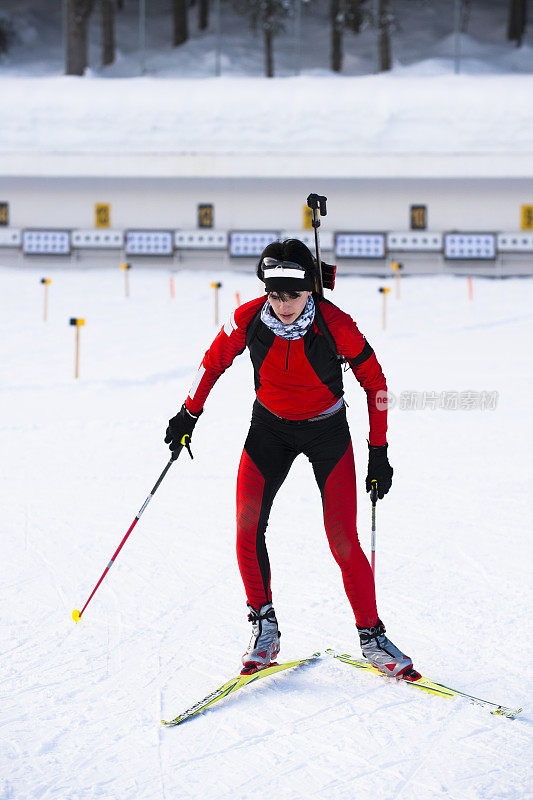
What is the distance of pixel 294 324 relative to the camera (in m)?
3.45

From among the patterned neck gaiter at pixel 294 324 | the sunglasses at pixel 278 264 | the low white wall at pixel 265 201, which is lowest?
the patterned neck gaiter at pixel 294 324

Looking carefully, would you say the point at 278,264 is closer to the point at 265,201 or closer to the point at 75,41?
the point at 265,201

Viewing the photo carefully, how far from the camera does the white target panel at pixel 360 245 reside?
24.0 meters

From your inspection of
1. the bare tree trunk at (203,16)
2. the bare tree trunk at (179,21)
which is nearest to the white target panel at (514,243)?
the bare tree trunk at (179,21)

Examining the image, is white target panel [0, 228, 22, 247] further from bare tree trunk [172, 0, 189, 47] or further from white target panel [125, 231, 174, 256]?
bare tree trunk [172, 0, 189, 47]

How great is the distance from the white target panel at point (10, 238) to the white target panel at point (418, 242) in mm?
10541

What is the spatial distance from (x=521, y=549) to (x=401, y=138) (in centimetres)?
2151

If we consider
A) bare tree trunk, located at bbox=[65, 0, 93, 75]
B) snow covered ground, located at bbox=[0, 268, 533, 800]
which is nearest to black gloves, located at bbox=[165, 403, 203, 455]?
snow covered ground, located at bbox=[0, 268, 533, 800]

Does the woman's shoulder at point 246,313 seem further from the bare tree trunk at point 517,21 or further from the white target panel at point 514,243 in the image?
the bare tree trunk at point 517,21

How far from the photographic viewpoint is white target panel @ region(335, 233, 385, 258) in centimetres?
2402

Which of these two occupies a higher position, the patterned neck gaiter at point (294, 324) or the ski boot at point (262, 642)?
the patterned neck gaiter at point (294, 324)

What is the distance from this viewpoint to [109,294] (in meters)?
19.6

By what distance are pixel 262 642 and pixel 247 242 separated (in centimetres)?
2142

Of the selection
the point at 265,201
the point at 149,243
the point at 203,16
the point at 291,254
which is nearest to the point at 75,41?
the point at 149,243
